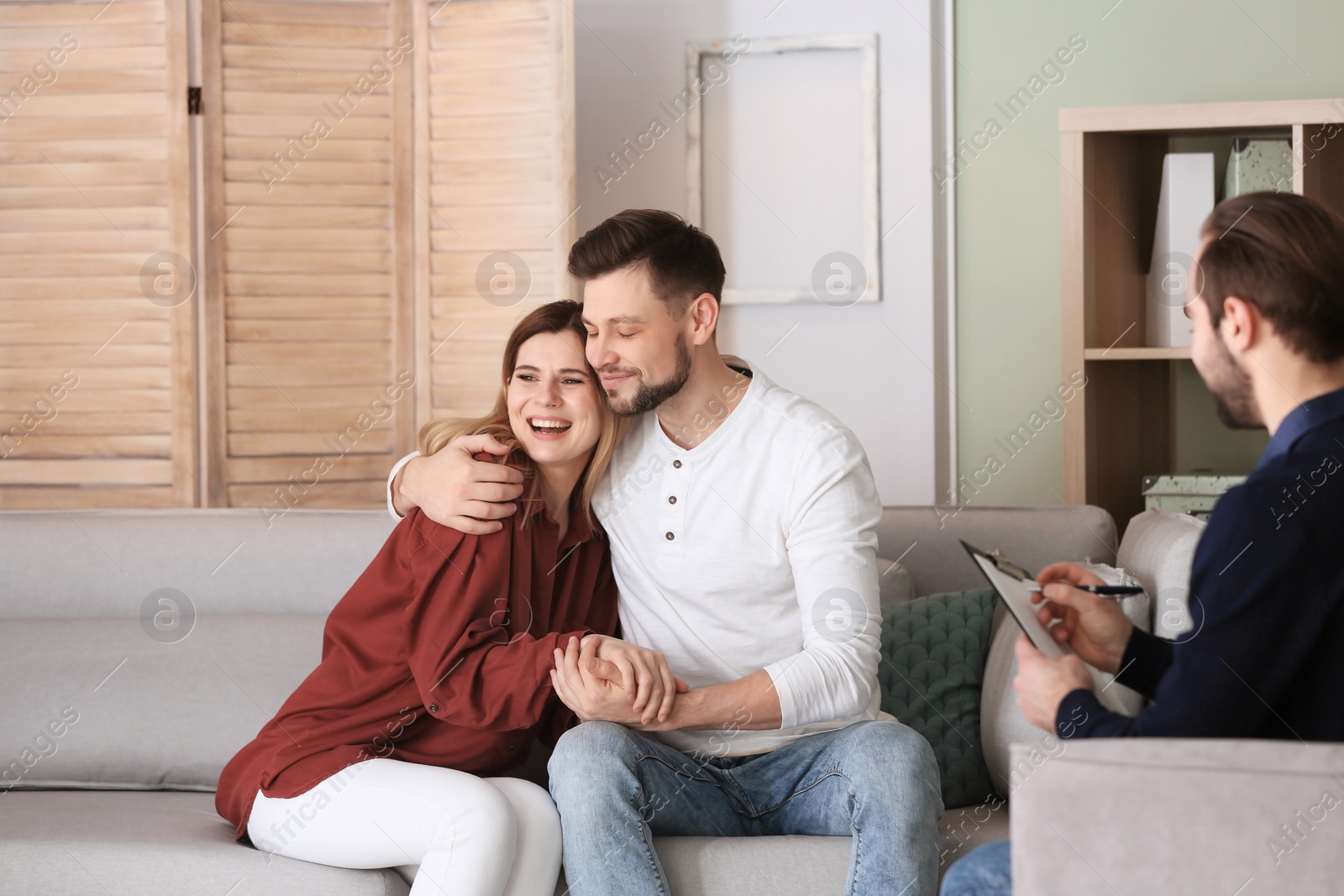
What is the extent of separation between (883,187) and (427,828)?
6.38 feet

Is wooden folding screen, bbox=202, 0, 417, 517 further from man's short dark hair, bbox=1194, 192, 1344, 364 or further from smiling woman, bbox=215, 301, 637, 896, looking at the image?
man's short dark hair, bbox=1194, 192, 1344, 364

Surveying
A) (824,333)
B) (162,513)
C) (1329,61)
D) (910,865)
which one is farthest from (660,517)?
(1329,61)

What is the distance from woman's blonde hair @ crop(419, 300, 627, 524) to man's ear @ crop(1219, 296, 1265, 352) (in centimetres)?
84

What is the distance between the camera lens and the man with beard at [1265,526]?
95 centimetres

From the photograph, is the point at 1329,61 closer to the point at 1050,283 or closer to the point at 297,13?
the point at 1050,283

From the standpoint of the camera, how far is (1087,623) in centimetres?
129

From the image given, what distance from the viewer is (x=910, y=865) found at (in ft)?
4.37

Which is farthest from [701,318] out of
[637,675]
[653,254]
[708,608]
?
[637,675]

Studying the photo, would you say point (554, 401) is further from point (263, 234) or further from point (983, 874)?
point (263, 234)

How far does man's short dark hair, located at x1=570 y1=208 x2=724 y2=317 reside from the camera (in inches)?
64.1

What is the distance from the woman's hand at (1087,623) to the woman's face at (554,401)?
655 millimetres

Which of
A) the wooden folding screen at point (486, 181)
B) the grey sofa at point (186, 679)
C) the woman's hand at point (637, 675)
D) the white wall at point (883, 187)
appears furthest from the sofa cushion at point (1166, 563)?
the wooden folding screen at point (486, 181)

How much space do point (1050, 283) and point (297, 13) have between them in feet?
6.03

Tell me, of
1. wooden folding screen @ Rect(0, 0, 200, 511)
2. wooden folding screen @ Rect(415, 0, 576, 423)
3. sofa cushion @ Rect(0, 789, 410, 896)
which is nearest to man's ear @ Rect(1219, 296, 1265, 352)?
sofa cushion @ Rect(0, 789, 410, 896)
